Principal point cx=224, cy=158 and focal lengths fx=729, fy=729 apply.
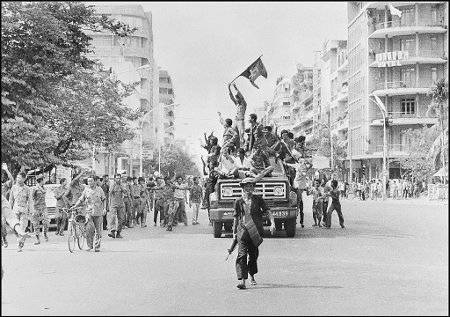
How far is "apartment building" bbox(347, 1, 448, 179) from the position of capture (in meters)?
68.2

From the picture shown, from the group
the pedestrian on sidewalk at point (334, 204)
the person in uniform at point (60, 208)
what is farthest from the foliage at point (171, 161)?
the person in uniform at point (60, 208)

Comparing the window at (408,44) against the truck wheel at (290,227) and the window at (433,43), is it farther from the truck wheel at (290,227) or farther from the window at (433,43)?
the truck wheel at (290,227)

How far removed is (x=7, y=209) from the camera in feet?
27.8

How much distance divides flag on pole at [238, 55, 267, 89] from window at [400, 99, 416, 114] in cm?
4850

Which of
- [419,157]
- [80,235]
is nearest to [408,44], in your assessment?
[419,157]

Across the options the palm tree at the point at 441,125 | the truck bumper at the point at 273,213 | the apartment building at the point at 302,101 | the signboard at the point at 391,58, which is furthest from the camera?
the apartment building at the point at 302,101

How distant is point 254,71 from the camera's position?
24.4 metres

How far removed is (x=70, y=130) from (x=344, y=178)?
60.7 meters

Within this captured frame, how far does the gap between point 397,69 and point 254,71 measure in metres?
49.1

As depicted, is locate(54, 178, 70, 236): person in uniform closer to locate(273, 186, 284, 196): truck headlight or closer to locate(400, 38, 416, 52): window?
locate(273, 186, 284, 196): truck headlight

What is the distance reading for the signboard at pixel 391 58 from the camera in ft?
224

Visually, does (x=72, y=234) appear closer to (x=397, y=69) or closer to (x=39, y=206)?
(x=39, y=206)

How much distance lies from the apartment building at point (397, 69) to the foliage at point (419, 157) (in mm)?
4259

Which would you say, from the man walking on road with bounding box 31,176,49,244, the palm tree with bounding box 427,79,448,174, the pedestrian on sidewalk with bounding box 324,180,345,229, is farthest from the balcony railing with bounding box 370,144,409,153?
the man walking on road with bounding box 31,176,49,244
